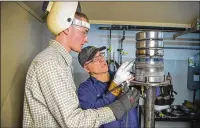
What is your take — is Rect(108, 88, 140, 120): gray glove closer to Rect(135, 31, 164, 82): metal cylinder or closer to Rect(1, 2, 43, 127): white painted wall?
Rect(135, 31, 164, 82): metal cylinder

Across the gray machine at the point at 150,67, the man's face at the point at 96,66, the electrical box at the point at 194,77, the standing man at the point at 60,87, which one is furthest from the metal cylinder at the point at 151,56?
the electrical box at the point at 194,77

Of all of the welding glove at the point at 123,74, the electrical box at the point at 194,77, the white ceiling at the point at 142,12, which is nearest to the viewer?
the welding glove at the point at 123,74

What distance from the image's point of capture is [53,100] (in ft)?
1.98

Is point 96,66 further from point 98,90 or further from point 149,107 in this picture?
point 149,107

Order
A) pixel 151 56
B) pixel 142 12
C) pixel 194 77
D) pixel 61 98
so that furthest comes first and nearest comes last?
pixel 194 77 < pixel 142 12 < pixel 151 56 < pixel 61 98

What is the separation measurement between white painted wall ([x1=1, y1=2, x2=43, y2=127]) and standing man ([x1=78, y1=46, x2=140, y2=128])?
1.17ft

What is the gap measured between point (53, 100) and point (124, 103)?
28 centimetres

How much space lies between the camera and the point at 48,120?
664 mm

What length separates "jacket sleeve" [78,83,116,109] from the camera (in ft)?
3.21

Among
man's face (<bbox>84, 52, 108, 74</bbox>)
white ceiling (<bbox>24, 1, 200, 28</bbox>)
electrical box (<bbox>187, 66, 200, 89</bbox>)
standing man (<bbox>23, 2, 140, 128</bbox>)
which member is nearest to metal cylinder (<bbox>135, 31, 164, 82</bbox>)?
standing man (<bbox>23, 2, 140, 128</bbox>)

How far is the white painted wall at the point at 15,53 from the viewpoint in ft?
2.57

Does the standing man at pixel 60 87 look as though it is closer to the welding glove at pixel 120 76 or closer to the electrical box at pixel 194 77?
the welding glove at pixel 120 76

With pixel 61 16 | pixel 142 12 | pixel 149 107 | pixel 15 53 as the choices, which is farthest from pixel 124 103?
pixel 142 12

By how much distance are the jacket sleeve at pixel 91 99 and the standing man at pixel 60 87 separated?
0.22 meters
